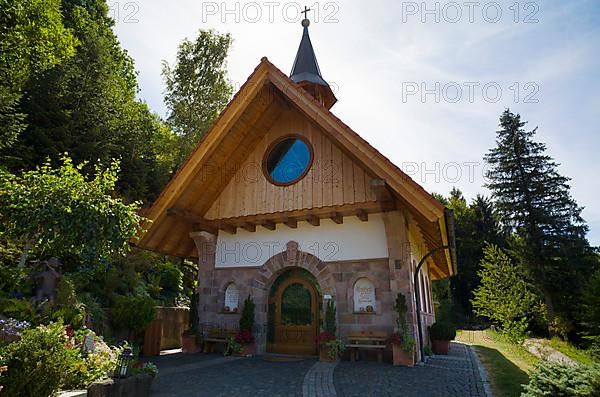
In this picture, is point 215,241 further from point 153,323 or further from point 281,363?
point 281,363

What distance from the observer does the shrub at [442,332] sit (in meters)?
11.2

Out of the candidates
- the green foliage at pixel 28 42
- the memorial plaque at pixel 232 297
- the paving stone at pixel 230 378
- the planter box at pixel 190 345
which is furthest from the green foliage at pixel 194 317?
the green foliage at pixel 28 42

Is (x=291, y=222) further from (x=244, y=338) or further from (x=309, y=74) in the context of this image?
(x=309, y=74)

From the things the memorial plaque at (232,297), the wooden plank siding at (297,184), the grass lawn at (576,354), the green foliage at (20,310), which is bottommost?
→ the grass lawn at (576,354)

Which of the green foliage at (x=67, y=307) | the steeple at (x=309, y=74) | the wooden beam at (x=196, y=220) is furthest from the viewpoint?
the steeple at (x=309, y=74)

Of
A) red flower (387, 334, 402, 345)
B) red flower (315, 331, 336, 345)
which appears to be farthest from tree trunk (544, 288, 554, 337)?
red flower (315, 331, 336, 345)

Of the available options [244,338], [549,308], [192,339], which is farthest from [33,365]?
[549,308]

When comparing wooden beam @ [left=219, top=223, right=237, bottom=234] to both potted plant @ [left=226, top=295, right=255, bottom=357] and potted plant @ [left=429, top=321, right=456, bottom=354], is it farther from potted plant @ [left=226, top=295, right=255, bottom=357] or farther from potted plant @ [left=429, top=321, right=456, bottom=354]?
potted plant @ [left=429, top=321, right=456, bottom=354]

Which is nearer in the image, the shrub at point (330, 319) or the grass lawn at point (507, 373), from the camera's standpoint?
the grass lawn at point (507, 373)

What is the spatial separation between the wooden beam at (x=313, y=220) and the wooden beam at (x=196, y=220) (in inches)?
123

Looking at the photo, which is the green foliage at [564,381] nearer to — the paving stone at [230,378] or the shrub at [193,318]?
the paving stone at [230,378]

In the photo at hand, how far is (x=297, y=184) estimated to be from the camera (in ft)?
33.9

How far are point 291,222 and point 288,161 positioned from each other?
6.07ft

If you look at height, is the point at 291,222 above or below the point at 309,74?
below
